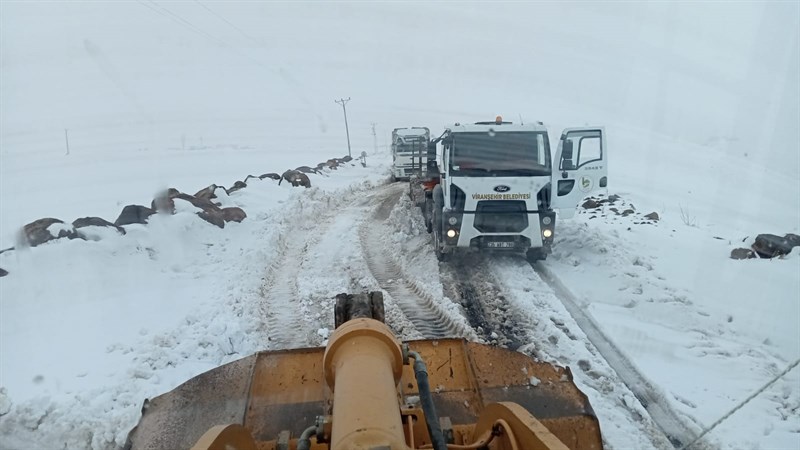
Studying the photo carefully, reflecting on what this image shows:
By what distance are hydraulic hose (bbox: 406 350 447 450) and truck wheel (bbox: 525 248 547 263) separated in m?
7.01

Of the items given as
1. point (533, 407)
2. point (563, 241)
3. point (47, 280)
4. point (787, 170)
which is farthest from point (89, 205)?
point (787, 170)

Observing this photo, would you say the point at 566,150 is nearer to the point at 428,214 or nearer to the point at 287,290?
the point at 428,214

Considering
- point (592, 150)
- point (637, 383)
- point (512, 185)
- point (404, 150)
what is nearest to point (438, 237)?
point (512, 185)

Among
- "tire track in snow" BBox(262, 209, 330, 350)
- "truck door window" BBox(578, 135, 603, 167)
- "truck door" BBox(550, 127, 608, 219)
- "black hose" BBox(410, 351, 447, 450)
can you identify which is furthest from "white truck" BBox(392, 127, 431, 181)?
"black hose" BBox(410, 351, 447, 450)

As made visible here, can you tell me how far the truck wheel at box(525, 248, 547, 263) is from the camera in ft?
30.4

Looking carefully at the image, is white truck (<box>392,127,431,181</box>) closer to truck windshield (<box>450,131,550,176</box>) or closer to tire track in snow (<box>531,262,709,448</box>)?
truck windshield (<box>450,131,550,176</box>)

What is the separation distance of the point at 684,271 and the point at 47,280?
9.27 metres

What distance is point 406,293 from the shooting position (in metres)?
7.79

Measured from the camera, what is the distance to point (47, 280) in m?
7.18

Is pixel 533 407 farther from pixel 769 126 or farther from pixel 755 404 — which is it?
pixel 769 126

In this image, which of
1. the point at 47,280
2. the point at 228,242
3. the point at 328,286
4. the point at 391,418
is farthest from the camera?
the point at 228,242

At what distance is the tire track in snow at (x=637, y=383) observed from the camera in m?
4.41

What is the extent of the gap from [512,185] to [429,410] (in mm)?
7035

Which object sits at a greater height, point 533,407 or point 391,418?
point 391,418
